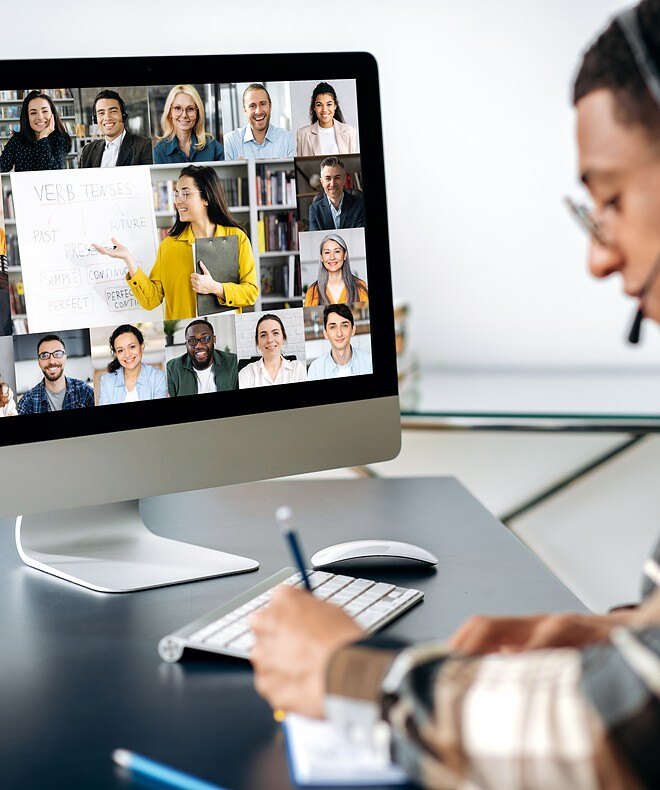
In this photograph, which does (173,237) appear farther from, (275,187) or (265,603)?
(265,603)

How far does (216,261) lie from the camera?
108 centimetres

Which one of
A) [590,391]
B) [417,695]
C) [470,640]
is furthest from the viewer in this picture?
[590,391]

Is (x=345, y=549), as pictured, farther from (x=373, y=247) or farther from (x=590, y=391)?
(x=590, y=391)

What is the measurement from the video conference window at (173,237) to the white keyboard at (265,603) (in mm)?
244

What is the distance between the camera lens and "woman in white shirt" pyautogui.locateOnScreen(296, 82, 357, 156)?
3.67 ft

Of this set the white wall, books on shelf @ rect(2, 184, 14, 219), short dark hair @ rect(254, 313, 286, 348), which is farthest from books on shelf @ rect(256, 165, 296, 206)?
the white wall

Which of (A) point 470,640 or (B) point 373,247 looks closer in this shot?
(A) point 470,640

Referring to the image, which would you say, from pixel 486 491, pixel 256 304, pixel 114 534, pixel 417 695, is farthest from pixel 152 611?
pixel 486 491

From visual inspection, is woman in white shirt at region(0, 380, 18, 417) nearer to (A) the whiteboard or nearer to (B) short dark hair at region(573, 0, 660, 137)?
(A) the whiteboard

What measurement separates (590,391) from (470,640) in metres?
1.43

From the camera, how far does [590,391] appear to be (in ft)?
6.86

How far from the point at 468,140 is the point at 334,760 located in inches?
70.4

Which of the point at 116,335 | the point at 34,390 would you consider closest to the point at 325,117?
the point at 116,335

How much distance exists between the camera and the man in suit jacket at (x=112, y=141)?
1.03 metres
